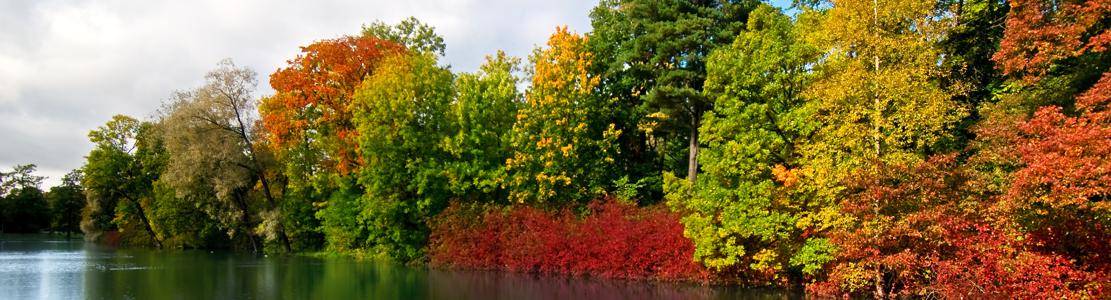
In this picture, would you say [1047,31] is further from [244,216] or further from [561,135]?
[244,216]

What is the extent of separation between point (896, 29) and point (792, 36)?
4.49 metres

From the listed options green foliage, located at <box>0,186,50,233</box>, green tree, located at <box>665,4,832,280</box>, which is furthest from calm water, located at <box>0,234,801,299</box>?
green foliage, located at <box>0,186,50,233</box>

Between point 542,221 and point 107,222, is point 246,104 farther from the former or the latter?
point 107,222

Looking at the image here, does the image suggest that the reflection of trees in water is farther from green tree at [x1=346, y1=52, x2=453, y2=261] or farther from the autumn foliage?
green tree at [x1=346, y1=52, x2=453, y2=261]

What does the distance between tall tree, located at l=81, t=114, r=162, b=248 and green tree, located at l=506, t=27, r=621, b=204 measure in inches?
1618

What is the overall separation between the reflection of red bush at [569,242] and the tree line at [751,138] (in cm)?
102

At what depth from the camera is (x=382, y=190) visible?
35.8 m

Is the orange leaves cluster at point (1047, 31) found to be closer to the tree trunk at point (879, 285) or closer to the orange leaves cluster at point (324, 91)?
the tree trunk at point (879, 285)

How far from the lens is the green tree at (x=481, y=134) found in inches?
1352

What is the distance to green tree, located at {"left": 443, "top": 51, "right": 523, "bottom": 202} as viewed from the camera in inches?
1352

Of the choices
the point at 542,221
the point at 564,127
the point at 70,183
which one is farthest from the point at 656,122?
the point at 70,183

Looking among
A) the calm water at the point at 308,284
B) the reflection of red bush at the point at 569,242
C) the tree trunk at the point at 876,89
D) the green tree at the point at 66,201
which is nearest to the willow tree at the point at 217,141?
the calm water at the point at 308,284

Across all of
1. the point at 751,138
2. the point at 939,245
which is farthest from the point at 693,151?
the point at 939,245

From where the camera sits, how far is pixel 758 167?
23.3 metres
